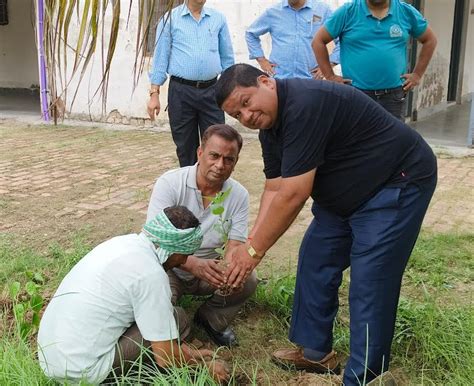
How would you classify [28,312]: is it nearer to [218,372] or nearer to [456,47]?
[218,372]

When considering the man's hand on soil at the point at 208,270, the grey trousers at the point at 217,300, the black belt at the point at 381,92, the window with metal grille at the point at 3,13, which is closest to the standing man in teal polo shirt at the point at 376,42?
the black belt at the point at 381,92

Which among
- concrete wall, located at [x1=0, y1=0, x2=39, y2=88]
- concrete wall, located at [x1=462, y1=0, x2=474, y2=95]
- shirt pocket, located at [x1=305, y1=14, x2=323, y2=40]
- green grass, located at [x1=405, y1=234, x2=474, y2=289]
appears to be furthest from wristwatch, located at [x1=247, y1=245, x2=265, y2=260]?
concrete wall, located at [x1=0, y1=0, x2=39, y2=88]

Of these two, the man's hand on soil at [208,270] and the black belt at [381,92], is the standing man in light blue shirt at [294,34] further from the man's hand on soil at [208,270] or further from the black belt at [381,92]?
the man's hand on soil at [208,270]

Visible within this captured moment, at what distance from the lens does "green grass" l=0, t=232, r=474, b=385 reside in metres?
2.51

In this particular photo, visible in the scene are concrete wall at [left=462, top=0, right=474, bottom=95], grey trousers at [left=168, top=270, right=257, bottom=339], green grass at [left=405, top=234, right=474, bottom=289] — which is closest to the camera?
grey trousers at [left=168, top=270, right=257, bottom=339]

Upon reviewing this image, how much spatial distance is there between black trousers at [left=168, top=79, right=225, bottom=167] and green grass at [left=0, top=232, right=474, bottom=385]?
3.76ft

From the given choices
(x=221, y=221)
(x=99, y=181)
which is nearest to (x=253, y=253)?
(x=221, y=221)

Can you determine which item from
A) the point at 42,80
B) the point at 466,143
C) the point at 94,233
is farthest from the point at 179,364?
the point at 42,80

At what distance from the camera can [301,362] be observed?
9.80 ft

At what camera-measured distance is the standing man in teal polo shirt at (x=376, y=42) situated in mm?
4523

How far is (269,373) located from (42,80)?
23.7ft

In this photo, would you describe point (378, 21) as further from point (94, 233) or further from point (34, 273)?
point (34, 273)

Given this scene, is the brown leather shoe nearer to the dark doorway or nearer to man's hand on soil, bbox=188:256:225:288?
man's hand on soil, bbox=188:256:225:288

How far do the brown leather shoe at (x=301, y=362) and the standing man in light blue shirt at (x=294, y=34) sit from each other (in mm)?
3478
